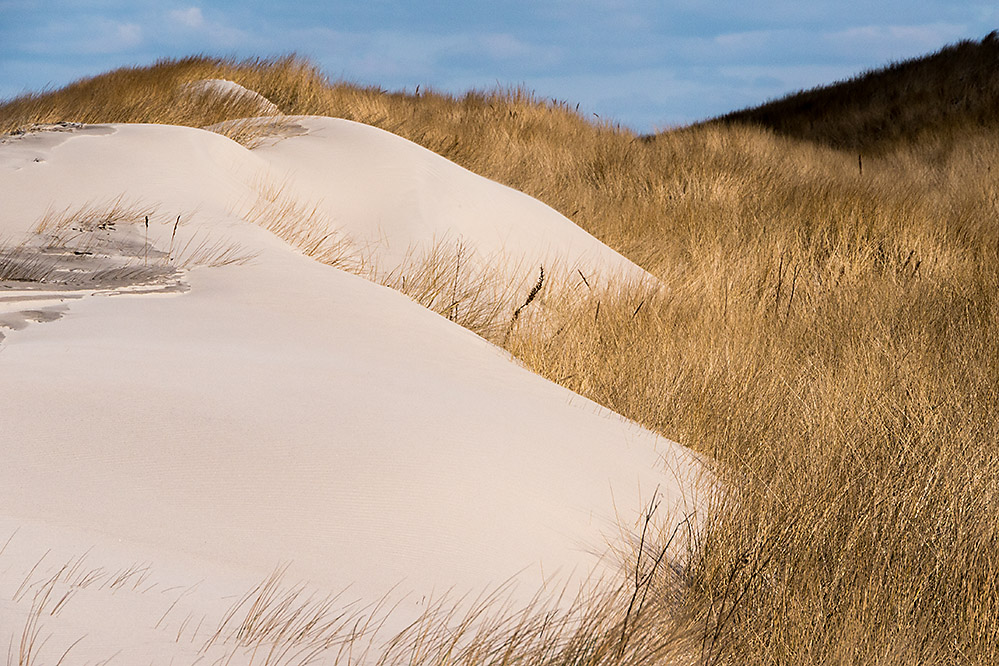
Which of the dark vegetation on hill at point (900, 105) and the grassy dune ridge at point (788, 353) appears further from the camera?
the dark vegetation on hill at point (900, 105)

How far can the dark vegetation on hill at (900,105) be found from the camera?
38.9 ft

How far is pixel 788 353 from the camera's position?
367 centimetres

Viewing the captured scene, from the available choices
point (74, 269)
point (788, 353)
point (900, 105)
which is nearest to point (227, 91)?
point (74, 269)

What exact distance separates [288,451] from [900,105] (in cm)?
1343

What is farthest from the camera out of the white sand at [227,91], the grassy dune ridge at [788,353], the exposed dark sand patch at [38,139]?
the white sand at [227,91]

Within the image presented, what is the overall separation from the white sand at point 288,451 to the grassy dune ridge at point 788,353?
0.29 meters

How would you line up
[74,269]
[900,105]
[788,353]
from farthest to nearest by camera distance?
[900,105] → [788,353] → [74,269]

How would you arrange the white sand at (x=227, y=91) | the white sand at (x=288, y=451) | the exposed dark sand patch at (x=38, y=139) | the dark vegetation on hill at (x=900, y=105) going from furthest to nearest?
the dark vegetation on hill at (x=900, y=105)
the white sand at (x=227, y=91)
the exposed dark sand patch at (x=38, y=139)
the white sand at (x=288, y=451)

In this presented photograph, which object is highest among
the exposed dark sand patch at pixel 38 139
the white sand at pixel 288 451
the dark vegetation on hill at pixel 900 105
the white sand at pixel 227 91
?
the dark vegetation on hill at pixel 900 105

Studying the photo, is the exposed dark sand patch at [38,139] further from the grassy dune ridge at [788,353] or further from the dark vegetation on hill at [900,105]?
the dark vegetation on hill at [900,105]

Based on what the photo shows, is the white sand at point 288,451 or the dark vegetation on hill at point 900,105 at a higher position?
the dark vegetation on hill at point 900,105

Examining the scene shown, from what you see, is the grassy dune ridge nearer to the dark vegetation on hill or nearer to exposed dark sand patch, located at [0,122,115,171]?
exposed dark sand patch, located at [0,122,115,171]

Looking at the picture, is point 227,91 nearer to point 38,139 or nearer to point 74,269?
point 38,139

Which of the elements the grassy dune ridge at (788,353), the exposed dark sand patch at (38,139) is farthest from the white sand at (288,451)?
the exposed dark sand patch at (38,139)
